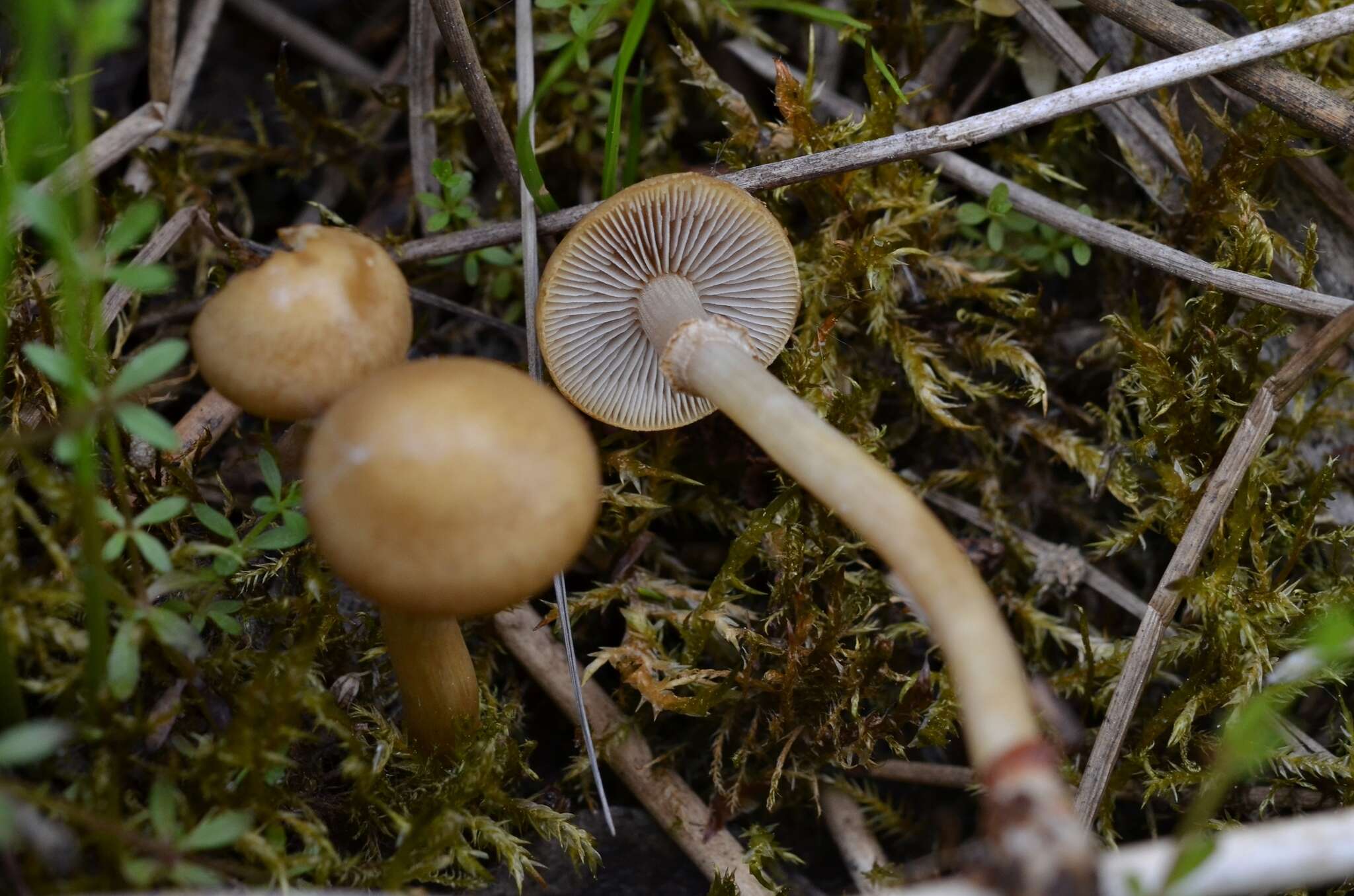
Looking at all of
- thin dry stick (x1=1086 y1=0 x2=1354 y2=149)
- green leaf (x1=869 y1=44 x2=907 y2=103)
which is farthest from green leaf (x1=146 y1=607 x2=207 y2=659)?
thin dry stick (x1=1086 y1=0 x2=1354 y2=149)

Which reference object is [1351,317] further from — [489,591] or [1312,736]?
[489,591]

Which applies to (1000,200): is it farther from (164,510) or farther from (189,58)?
(189,58)

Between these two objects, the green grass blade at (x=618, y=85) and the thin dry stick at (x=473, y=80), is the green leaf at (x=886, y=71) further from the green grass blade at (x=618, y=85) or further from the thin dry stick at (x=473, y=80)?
the thin dry stick at (x=473, y=80)

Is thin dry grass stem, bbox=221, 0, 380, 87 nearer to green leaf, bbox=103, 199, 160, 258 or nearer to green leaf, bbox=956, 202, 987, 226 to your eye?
green leaf, bbox=103, 199, 160, 258

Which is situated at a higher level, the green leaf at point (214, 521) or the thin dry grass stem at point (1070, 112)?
the thin dry grass stem at point (1070, 112)

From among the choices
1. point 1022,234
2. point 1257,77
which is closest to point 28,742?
point 1022,234

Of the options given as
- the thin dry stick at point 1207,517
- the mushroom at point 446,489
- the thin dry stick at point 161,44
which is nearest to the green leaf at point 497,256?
the thin dry stick at point 161,44
